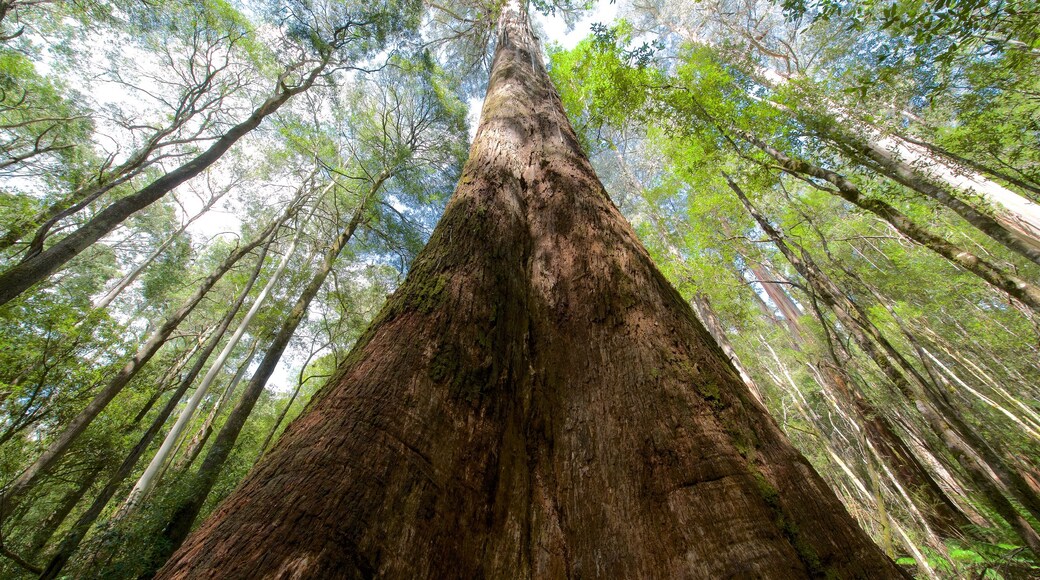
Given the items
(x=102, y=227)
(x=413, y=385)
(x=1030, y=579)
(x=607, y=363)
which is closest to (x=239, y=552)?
(x=413, y=385)

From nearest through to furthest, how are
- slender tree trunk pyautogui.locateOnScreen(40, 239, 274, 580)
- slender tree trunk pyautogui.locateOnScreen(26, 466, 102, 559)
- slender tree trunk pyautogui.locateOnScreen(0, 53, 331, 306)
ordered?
slender tree trunk pyautogui.locateOnScreen(0, 53, 331, 306)
slender tree trunk pyautogui.locateOnScreen(40, 239, 274, 580)
slender tree trunk pyautogui.locateOnScreen(26, 466, 102, 559)

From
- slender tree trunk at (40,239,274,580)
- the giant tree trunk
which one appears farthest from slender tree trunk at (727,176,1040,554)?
slender tree trunk at (40,239,274,580)

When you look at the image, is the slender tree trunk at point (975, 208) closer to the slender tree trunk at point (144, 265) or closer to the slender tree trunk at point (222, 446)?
the slender tree trunk at point (222, 446)

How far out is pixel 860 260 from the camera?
14.3 meters

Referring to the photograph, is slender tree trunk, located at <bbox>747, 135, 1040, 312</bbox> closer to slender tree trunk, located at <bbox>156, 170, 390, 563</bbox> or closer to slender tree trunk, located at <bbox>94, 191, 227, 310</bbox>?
slender tree trunk, located at <bbox>156, 170, 390, 563</bbox>

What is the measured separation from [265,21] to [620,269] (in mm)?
11035

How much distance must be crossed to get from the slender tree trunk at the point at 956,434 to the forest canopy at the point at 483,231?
2cm

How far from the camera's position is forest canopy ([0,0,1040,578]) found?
9.67 feet

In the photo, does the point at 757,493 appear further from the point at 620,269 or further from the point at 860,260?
the point at 860,260

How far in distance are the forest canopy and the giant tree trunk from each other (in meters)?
0.05

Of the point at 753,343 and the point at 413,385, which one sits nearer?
the point at 413,385

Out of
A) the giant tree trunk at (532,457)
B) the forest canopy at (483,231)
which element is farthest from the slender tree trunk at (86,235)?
the giant tree trunk at (532,457)

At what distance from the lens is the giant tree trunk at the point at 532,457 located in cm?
84

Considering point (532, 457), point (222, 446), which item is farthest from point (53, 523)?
point (532, 457)
